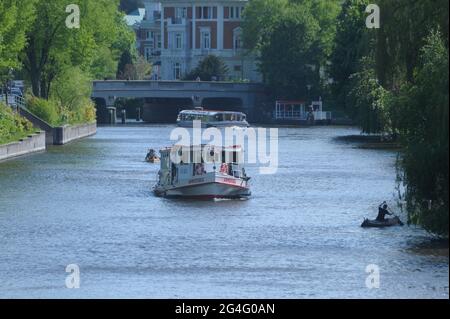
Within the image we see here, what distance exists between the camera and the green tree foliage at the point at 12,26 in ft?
262

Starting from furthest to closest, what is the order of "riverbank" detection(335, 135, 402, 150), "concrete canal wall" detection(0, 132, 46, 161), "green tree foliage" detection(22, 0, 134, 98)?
"green tree foliage" detection(22, 0, 134, 98), "riverbank" detection(335, 135, 402, 150), "concrete canal wall" detection(0, 132, 46, 161)

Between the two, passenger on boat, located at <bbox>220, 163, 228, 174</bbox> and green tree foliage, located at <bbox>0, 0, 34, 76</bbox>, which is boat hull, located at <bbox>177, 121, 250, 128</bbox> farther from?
passenger on boat, located at <bbox>220, 163, 228, 174</bbox>

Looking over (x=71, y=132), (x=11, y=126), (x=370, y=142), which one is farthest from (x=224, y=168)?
(x=71, y=132)

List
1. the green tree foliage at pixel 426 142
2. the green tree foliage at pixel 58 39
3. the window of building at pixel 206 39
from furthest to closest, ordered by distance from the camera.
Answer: the window of building at pixel 206 39 < the green tree foliage at pixel 58 39 < the green tree foliage at pixel 426 142

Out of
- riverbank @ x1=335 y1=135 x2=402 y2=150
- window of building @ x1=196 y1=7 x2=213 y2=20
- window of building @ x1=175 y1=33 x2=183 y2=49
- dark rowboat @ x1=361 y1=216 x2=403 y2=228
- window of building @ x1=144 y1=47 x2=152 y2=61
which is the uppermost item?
window of building @ x1=196 y1=7 x2=213 y2=20

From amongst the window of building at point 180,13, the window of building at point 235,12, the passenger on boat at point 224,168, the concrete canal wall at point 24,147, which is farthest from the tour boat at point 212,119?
the passenger on boat at point 224,168

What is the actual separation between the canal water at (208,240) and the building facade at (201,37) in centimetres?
9408

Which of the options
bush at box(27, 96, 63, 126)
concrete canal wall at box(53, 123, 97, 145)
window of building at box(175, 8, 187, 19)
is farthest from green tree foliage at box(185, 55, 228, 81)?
bush at box(27, 96, 63, 126)

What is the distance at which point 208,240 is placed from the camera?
141 feet

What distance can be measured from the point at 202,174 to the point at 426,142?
1687cm

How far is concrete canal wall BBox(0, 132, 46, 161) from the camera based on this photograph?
2906 inches

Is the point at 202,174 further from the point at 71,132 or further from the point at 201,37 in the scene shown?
the point at 201,37

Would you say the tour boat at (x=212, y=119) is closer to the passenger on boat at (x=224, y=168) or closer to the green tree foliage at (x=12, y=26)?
the green tree foliage at (x=12, y=26)

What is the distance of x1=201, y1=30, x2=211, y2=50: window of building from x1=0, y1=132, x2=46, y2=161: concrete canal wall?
78.6 meters
